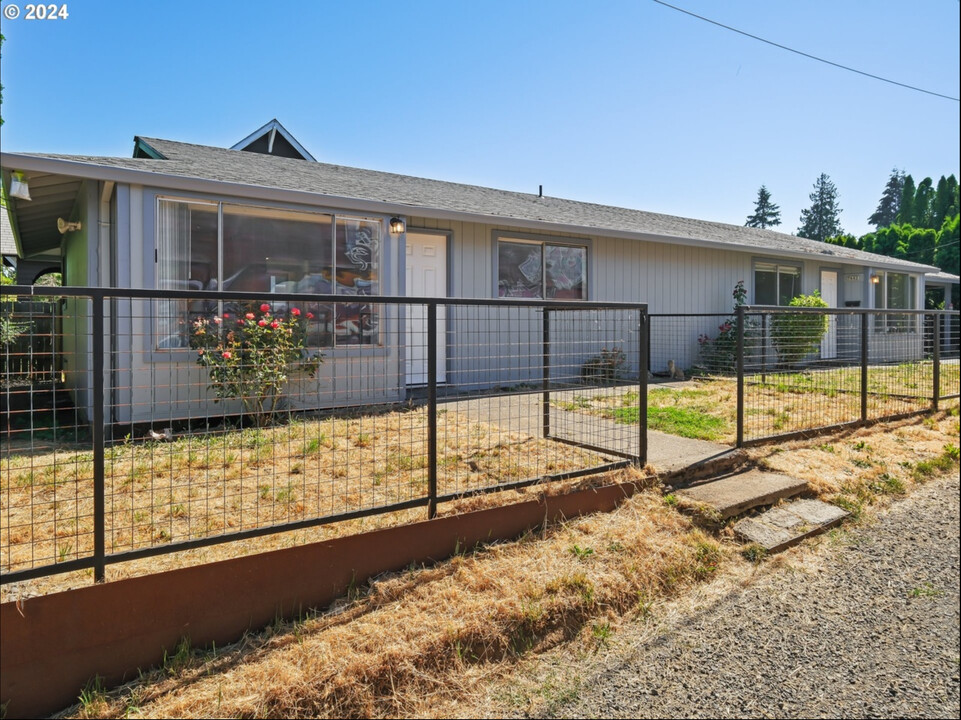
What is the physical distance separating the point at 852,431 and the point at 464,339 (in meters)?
4.44

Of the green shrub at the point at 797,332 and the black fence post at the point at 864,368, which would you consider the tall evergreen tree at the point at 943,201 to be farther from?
the black fence post at the point at 864,368

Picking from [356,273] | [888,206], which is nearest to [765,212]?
[888,206]

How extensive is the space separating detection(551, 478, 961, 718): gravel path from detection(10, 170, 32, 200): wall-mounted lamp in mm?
6533

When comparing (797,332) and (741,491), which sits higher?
(797,332)

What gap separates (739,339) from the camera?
414 centimetres

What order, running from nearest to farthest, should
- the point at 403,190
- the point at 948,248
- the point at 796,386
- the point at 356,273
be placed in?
the point at 796,386
the point at 356,273
the point at 403,190
the point at 948,248

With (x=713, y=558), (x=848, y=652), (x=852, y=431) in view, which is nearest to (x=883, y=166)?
(x=852, y=431)

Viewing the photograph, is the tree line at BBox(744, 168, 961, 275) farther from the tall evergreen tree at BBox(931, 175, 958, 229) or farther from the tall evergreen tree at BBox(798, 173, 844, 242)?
the tall evergreen tree at BBox(798, 173, 844, 242)

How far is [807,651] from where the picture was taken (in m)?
2.15

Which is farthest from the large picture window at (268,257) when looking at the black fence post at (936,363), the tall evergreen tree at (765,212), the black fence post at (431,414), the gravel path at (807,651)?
the tall evergreen tree at (765,212)

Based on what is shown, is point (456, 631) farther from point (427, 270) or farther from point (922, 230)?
point (922, 230)

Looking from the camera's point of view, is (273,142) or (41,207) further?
(273,142)

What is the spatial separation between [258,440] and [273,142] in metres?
10.0

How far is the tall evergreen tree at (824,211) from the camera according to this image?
173ft
